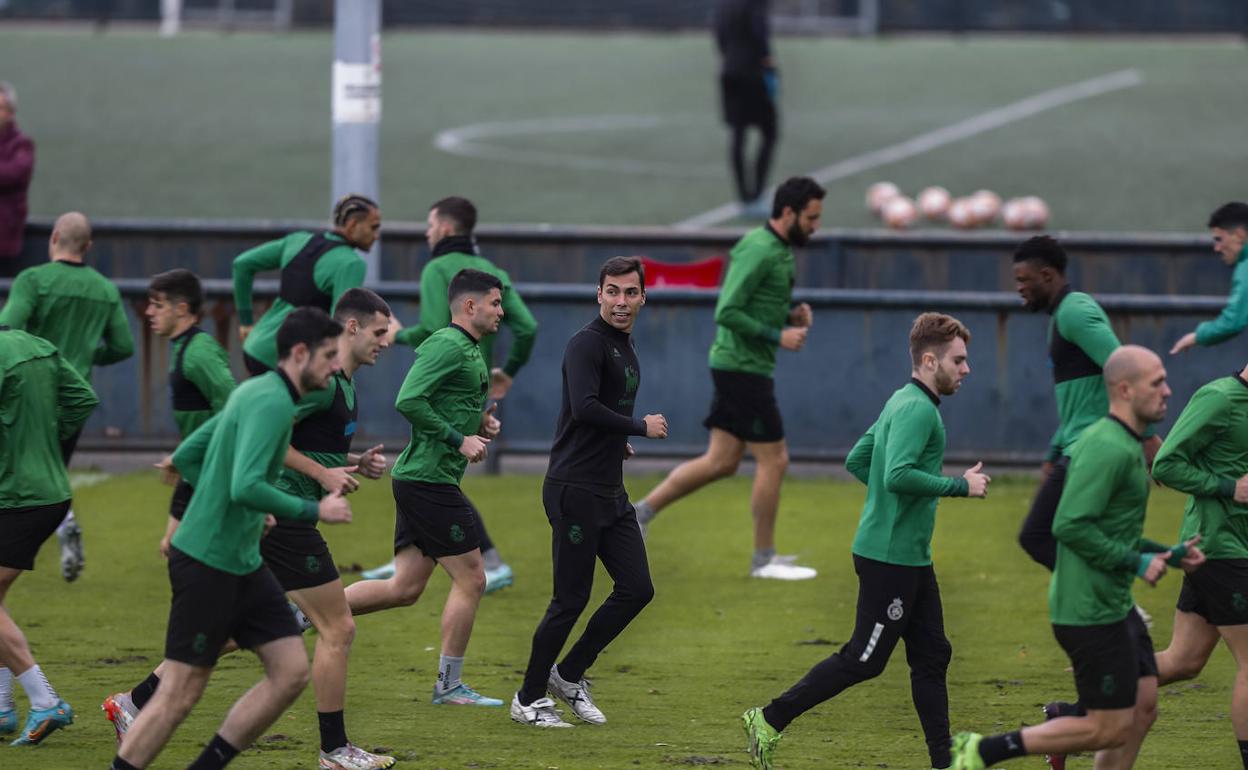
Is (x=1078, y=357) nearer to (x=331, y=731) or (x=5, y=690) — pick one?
(x=331, y=731)

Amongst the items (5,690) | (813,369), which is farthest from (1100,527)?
(813,369)

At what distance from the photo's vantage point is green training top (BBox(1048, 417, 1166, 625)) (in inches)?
260

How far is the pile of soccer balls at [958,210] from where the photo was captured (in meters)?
20.6

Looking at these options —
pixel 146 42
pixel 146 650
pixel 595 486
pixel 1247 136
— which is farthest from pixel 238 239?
pixel 146 42

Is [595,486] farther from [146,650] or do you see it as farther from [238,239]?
[238,239]

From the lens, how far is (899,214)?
20875 millimetres

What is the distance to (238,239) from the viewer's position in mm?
16812

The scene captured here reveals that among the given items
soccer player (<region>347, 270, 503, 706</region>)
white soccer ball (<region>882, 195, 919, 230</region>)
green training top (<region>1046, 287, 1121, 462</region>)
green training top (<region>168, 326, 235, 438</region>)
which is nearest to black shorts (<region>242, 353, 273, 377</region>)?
green training top (<region>168, 326, 235, 438</region>)

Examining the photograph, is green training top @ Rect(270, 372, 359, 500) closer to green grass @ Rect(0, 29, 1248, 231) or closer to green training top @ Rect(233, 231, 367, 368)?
green training top @ Rect(233, 231, 367, 368)

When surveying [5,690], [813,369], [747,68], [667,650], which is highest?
[747,68]

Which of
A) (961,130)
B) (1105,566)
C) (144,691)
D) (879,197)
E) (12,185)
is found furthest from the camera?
(961,130)

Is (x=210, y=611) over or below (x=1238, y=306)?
below

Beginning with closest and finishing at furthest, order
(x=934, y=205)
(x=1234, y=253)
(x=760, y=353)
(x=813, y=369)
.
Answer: (x=1234, y=253)
(x=760, y=353)
(x=813, y=369)
(x=934, y=205)

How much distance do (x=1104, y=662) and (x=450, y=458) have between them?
316 cm
